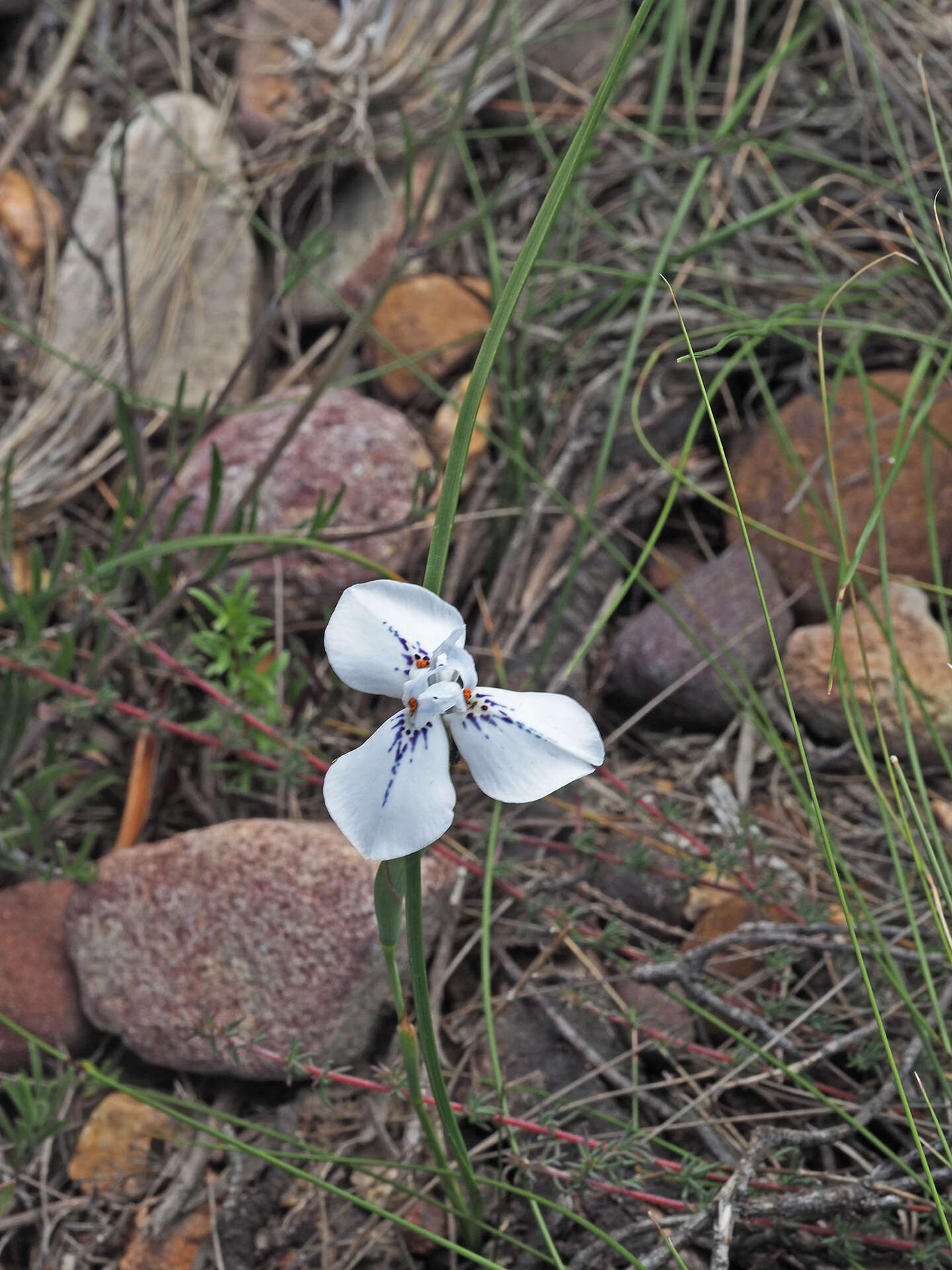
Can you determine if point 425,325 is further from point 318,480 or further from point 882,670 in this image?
point 882,670

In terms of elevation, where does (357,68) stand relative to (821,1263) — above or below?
above

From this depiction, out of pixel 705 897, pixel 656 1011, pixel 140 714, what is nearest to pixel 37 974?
pixel 140 714

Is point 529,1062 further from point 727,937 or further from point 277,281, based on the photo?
point 277,281

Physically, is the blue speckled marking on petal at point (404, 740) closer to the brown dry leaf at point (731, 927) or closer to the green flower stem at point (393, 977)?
the green flower stem at point (393, 977)

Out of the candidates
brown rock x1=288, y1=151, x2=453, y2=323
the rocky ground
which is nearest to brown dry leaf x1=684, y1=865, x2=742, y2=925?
the rocky ground

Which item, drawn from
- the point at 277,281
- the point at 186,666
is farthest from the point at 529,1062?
the point at 277,281

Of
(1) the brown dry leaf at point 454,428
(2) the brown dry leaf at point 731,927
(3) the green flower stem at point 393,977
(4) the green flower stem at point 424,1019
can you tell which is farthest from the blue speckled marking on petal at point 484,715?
(1) the brown dry leaf at point 454,428
